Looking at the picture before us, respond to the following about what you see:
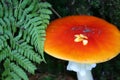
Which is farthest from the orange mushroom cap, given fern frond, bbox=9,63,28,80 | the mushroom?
fern frond, bbox=9,63,28,80

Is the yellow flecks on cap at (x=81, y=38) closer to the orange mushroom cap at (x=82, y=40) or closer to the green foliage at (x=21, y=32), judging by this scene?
the orange mushroom cap at (x=82, y=40)

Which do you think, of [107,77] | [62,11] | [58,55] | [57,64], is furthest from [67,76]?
[58,55]

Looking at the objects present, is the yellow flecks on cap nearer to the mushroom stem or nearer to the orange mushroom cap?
the orange mushroom cap

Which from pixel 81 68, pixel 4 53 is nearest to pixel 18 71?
pixel 4 53

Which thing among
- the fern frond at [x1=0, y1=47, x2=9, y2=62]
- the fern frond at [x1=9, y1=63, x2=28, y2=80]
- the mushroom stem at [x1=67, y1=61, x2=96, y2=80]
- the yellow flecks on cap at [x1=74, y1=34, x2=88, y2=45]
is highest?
the yellow flecks on cap at [x1=74, y1=34, x2=88, y2=45]

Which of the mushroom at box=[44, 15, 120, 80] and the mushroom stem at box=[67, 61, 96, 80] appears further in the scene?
the mushroom stem at box=[67, 61, 96, 80]

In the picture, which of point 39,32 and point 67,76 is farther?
point 67,76

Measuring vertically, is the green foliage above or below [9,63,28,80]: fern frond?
above

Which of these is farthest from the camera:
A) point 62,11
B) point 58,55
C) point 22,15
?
point 62,11

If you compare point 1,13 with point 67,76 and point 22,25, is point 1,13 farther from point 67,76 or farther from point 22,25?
point 67,76
